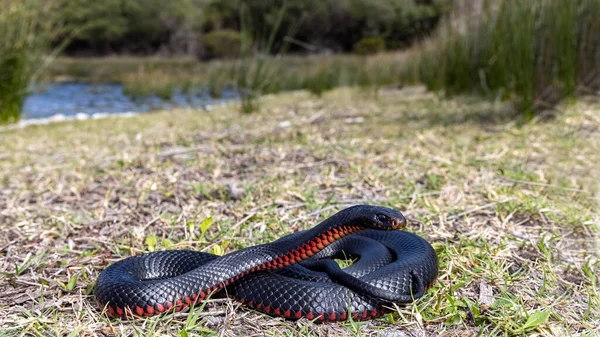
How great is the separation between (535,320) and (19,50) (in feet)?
24.2

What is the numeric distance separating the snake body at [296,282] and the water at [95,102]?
8.73 m

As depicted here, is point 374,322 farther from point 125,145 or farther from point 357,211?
point 125,145

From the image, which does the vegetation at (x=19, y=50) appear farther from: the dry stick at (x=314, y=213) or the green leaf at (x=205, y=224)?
the dry stick at (x=314, y=213)

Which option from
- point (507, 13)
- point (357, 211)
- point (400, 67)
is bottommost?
point (400, 67)

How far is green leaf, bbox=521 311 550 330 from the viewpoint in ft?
5.55

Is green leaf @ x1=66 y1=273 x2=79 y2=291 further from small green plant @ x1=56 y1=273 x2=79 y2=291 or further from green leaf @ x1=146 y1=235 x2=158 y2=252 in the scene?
green leaf @ x1=146 y1=235 x2=158 y2=252

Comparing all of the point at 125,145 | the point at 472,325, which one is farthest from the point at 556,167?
the point at 125,145

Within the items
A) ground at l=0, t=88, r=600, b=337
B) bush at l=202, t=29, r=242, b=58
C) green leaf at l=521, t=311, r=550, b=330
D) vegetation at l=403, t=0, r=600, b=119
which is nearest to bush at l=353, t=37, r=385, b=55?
bush at l=202, t=29, r=242, b=58

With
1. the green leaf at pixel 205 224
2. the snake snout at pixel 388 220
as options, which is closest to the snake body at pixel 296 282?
the snake snout at pixel 388 220

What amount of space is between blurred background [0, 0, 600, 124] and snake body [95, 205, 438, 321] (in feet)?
12.8

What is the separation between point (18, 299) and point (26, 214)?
1.17 metres

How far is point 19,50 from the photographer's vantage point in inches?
277

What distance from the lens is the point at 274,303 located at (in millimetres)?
1823

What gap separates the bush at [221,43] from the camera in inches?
1339
